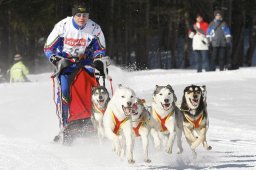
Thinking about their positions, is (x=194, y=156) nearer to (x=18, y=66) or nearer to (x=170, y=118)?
(x=170, y=118)

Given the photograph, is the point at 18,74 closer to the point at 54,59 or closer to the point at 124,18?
the point at 54,59

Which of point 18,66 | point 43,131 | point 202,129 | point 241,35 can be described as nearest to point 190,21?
point 241,35

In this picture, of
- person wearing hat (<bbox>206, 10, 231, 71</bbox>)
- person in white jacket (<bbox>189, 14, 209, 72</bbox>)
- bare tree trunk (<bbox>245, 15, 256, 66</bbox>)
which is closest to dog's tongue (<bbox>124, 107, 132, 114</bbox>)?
person wearing hat (<bbox>206, 10, 231, 71</bbox>)

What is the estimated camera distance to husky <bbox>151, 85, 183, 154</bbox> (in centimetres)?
829

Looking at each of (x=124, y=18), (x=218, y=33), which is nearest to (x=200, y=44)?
(x=218, y=33)

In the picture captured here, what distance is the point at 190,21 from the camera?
129ft

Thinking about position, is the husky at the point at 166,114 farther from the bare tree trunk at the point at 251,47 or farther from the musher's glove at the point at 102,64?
the bare tree trunk at the point at 251,47

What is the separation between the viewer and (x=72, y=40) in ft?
32.4

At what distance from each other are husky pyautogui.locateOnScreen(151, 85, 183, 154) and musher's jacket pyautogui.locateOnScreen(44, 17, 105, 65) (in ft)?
5.85

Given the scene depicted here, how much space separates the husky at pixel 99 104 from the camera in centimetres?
943

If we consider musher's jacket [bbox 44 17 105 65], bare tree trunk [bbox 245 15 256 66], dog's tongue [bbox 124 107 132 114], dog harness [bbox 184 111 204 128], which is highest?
musher's jacket [bbox 44 17 105 65]

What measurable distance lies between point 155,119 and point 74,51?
2046 millimetres

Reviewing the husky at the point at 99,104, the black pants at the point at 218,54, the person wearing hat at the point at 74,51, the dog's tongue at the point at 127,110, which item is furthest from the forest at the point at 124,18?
the dog's tongue at the point at 127,110

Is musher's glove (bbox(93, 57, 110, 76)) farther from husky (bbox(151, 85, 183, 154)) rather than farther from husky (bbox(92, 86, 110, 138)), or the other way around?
husky (bbox(151, 85, 183, 154))
